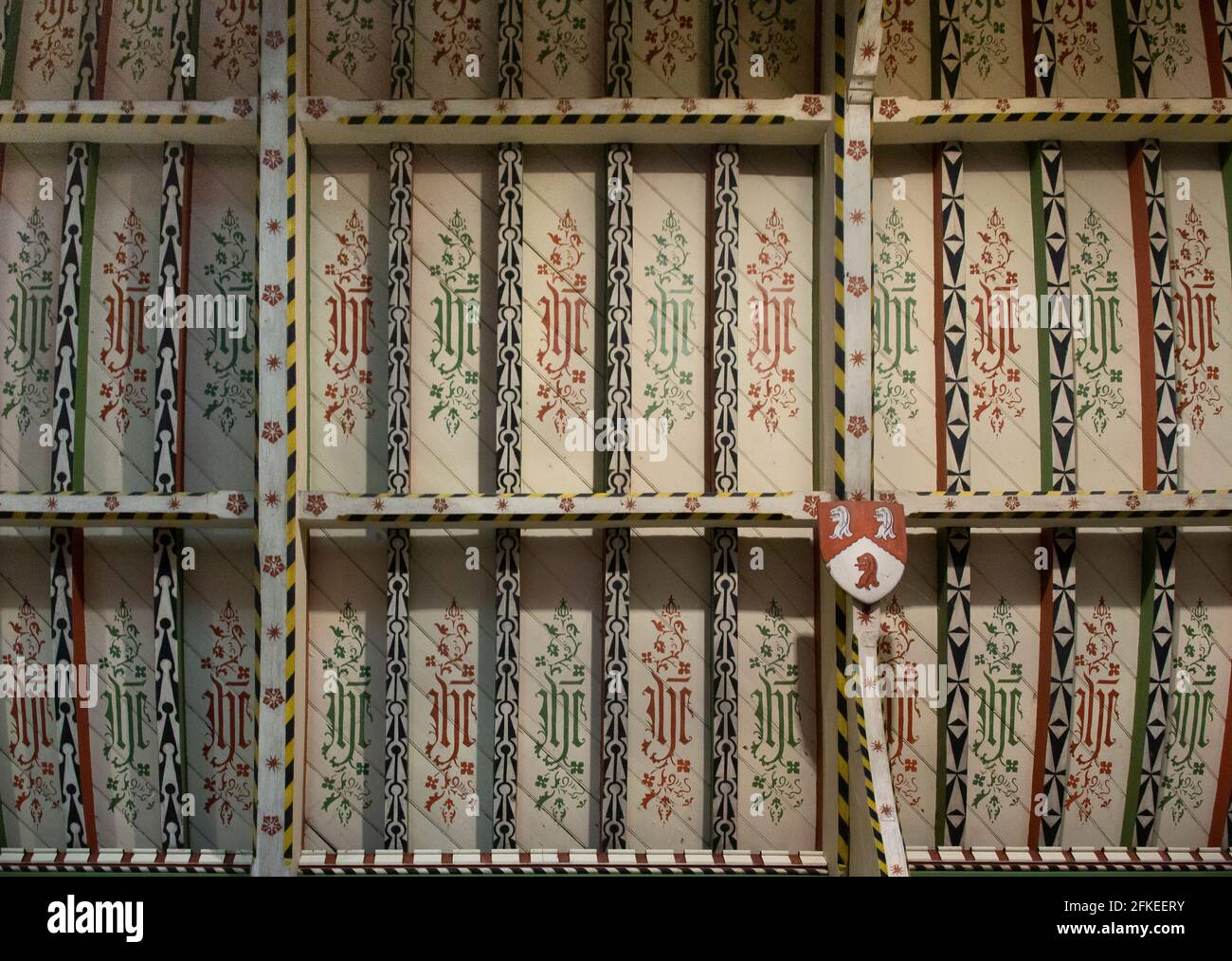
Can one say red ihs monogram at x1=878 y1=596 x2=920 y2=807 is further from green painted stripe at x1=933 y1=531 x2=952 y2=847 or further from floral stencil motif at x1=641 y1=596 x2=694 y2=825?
floral stencil motif at x1=641 y1=596 x2=694 y2=825

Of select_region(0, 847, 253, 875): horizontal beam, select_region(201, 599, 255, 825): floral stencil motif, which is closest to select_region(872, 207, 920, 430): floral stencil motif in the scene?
select_region(201, 599, 255, 825): floral stencil motif

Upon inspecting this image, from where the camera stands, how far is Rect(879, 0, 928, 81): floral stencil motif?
15.7ft

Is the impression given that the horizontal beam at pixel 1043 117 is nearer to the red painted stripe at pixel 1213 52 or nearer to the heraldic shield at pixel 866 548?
the red painted stripe at pixel 1213 52

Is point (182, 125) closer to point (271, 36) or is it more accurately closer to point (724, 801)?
point (271, 36)

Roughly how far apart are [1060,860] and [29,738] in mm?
4513

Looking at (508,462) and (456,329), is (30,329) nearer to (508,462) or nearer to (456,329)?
(456,329)

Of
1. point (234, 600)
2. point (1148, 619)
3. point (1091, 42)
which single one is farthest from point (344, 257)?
point (1148, 619)

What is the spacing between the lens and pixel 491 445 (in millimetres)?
4781

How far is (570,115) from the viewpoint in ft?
14.9

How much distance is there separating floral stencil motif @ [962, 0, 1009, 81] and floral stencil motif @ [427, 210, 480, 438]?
235 cm

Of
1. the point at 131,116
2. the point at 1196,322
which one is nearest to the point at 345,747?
the point at 131,116

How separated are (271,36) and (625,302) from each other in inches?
70.5

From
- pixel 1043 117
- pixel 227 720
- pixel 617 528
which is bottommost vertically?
pixel 227 720

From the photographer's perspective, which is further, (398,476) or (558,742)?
(558,742)
